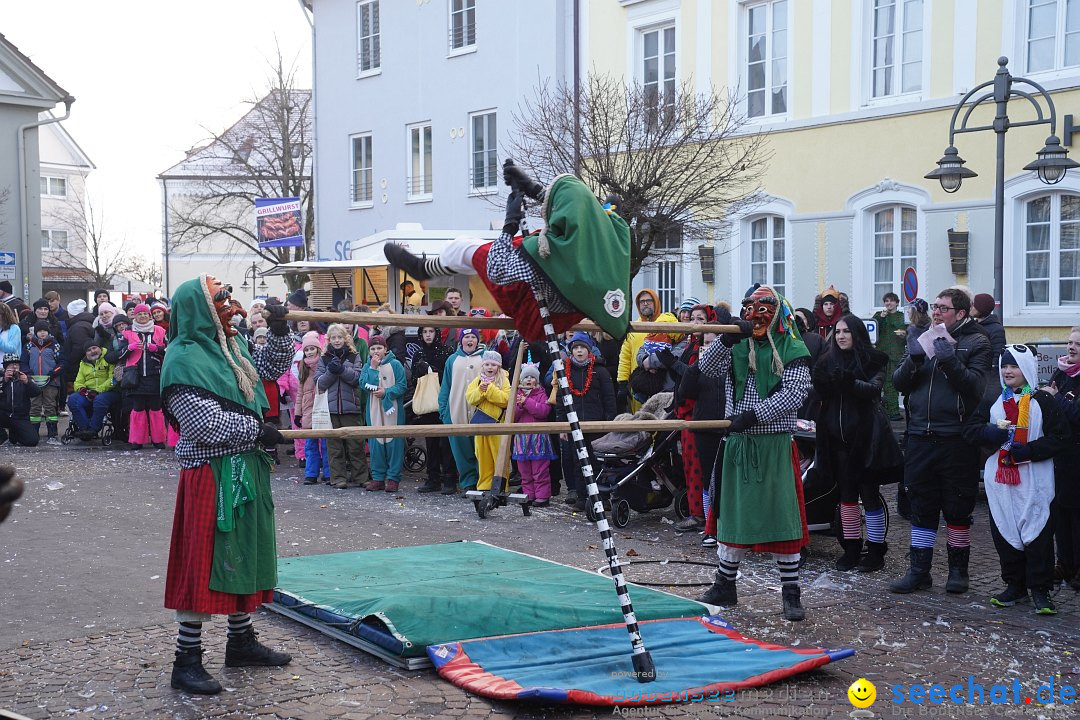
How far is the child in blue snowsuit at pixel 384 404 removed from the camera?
1291 centimetres

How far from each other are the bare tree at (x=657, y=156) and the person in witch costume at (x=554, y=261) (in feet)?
32.6

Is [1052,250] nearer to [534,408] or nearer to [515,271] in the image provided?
[534,408]

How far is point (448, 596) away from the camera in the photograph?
720 centimetres

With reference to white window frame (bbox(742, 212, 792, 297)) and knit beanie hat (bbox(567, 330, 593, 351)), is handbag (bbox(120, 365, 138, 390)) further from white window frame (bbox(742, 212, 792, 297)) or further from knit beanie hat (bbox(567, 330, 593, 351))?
white window frame (bbox(742, 212, 792, 297))

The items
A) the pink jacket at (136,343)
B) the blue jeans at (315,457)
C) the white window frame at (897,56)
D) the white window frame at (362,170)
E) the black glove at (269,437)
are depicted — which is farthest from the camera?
the white window frame at (362,170)

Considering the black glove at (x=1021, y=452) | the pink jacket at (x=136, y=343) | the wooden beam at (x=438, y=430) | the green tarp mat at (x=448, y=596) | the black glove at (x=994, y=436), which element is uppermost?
the pink jacket at (x=136, y=343)

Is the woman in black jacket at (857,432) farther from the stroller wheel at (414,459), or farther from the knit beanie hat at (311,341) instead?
the stroller wheel at (414,459)

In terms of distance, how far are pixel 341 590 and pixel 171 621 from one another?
1038 mm

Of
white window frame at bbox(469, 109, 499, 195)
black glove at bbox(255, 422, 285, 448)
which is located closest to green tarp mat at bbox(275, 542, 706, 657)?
black glove at bbox(255, 422, 285, 448)

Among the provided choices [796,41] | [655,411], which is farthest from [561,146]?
[655,411]

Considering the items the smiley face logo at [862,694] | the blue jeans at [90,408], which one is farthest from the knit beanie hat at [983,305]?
the blue jeans at [90,408]

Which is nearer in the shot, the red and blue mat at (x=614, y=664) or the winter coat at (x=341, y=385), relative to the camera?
the red and blue mat at (x=614, y=664)

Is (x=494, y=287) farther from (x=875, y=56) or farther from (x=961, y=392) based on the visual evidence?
(x=875, y=56)

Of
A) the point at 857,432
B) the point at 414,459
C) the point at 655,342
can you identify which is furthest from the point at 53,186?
the point at 857,432
